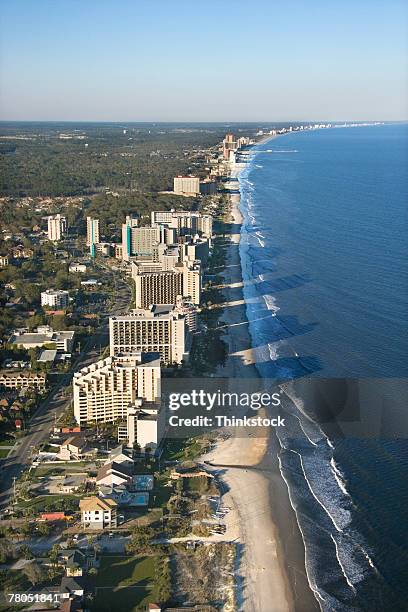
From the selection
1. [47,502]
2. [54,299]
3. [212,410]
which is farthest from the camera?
[54,299]

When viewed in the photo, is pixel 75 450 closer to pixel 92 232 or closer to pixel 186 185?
pixel 92 232

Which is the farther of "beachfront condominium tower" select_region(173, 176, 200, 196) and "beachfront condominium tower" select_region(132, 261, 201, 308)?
"beachfront condominium tower" select_region(173, 176, 200, 196)

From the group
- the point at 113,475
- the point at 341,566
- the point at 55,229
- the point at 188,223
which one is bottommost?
the point at 341,566

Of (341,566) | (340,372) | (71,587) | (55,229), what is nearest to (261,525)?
(341,566)

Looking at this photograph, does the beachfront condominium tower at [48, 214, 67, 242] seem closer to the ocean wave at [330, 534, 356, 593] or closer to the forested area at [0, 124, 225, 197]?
the forested area at [0, 124, 225, 197]

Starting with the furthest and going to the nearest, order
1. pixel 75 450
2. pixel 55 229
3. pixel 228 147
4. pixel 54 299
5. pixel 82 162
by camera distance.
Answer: pixel 228 147, pixel 82 162, pixel 55 229, pixel 54 299, pixel 75 450

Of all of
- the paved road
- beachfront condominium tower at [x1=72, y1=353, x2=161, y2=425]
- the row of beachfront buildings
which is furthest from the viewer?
beachfront condominium tower at [x1=72, y1=353, x2=161, y2=425]

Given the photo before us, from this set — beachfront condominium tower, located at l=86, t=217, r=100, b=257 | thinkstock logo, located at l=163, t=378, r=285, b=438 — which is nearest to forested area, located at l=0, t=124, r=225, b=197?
beachfront condominium tower, located at l=86, t=217, r=100, b=257

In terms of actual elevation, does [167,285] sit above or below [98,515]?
above
